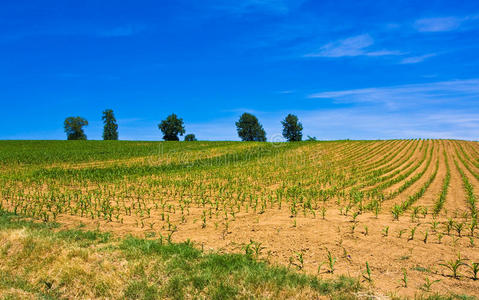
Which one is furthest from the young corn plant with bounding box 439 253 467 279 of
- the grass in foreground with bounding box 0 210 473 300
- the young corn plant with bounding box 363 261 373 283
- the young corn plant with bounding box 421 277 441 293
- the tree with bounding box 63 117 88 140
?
the tree with bounding box 63 117 88 140

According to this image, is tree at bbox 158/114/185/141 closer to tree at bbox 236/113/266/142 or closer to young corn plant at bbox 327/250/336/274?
tree at bbox 236/113/266/142

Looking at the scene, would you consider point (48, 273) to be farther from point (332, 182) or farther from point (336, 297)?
point (332, 182)

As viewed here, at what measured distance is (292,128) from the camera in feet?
339

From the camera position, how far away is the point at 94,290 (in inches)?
167

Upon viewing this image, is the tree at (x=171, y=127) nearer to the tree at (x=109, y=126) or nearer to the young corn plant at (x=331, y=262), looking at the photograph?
the tree at (x=109, y=126)

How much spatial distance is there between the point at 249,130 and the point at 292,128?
61.0 ft

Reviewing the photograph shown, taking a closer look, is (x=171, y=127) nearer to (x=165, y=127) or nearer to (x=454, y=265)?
(x=165, y=127)

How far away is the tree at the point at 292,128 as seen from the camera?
102556mm

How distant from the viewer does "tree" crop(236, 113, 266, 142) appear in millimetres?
109894

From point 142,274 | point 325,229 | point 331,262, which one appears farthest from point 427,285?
point 142,274

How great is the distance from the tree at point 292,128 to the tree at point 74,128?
79.6m

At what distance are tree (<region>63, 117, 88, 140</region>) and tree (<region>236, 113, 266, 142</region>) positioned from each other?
62.2 m

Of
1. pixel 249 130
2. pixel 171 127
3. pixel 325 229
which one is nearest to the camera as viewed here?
pixel 325 229

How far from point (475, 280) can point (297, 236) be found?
3309 millimetres
